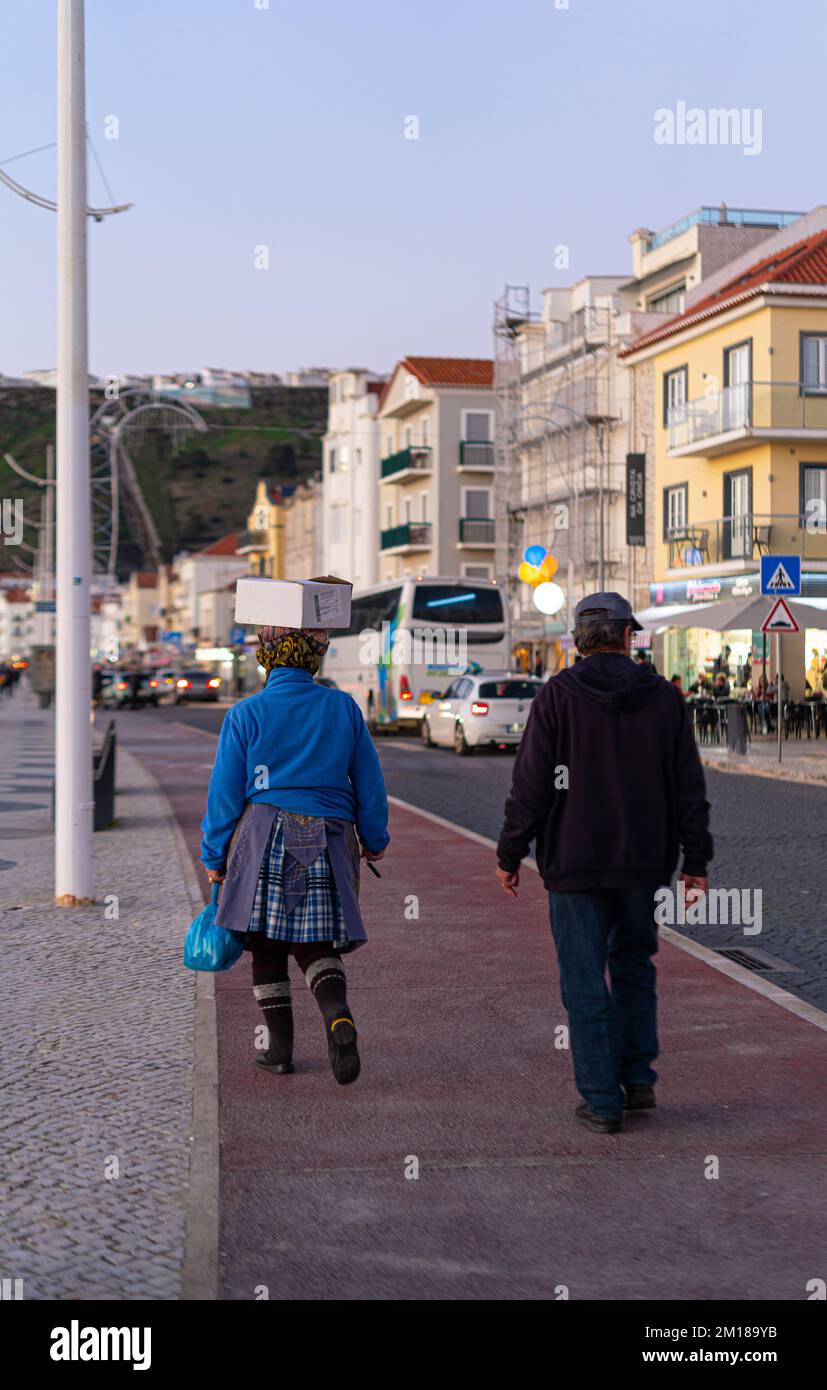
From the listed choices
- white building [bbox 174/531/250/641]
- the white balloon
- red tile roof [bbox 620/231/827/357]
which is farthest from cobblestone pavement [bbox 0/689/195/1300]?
white building [bbox 174/531/250/641]

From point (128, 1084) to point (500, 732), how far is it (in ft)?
83.0

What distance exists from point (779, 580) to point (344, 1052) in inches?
814

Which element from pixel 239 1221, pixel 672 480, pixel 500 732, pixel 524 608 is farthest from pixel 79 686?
pixel 524 608

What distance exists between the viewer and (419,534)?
6962 centimetres

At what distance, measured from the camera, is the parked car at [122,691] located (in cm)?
7188

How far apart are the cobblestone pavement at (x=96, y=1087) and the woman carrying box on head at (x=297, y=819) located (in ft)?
2.12

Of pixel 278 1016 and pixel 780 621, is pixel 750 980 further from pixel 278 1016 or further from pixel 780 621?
pixel 780 621

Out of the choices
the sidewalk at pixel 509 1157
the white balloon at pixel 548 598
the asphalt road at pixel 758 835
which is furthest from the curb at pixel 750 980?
the white balloon at pixel 548 598

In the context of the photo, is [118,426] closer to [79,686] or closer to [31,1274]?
[79,686]

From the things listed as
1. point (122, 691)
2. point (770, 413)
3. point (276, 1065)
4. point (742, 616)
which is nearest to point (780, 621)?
point (742, 616)

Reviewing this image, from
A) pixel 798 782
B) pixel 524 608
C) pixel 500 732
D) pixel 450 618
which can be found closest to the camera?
pixel 798 782

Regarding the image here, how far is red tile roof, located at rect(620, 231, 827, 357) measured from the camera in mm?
38969

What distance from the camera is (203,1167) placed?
5047mm

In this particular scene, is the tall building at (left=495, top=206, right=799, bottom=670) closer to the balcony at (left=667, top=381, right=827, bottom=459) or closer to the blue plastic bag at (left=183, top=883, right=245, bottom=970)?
the balcony at (left=667, top=381, right=827, bottom=459)
